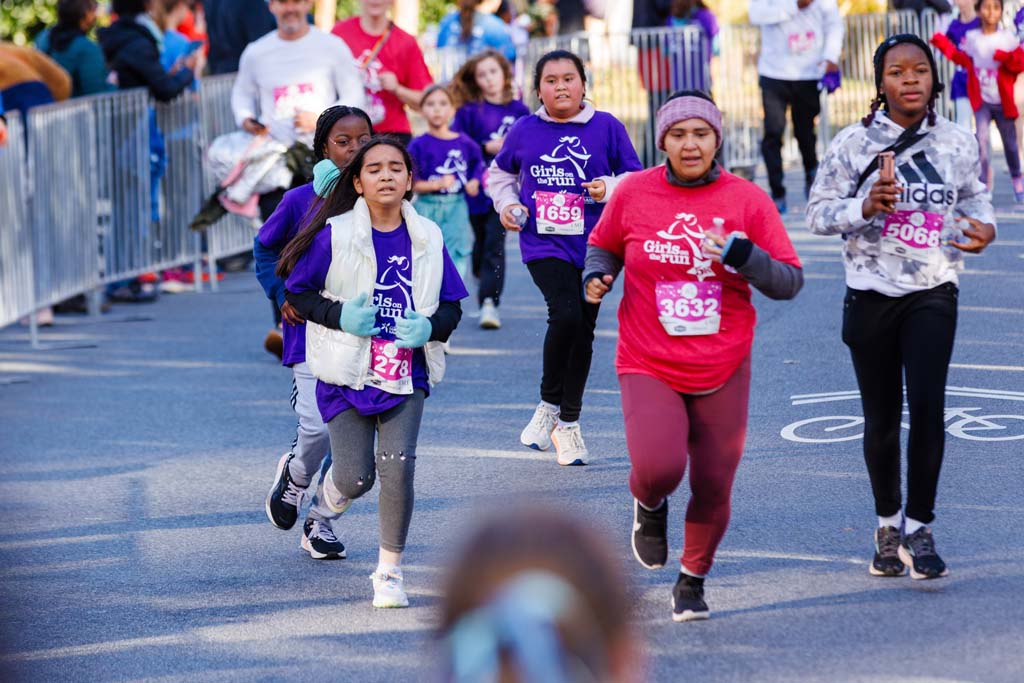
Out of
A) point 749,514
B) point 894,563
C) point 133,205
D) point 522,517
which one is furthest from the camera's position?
point 133,205

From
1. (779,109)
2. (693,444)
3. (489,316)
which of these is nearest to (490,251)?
(489,316)

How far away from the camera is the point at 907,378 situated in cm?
596

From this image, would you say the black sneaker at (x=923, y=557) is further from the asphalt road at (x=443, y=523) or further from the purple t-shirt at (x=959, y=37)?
the purple t-shirt at (x=959, y=37)

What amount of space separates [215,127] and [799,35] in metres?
5.37

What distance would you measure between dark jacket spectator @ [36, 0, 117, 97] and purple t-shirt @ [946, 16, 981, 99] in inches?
298

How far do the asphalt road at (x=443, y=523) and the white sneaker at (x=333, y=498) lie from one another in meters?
0.28

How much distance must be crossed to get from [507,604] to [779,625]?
4.07 metres

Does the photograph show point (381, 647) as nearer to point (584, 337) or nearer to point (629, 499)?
point (629, 499)

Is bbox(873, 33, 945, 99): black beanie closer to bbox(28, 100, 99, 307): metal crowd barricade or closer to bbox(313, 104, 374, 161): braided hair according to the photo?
bbox(313, 104, 374, 161): braided hair

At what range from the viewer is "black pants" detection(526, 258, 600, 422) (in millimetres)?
8148

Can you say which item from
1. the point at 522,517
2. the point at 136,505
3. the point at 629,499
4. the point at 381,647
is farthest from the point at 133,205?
the point at 522,517

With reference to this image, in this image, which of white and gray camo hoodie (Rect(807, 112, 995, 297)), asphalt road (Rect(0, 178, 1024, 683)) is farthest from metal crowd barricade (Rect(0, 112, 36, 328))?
white and gray camo hoodie (Rect(807, 112, 995, 297))

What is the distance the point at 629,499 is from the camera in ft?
24.3

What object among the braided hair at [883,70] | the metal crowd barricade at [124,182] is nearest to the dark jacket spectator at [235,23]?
the metal crowd barricade at [124,182]
